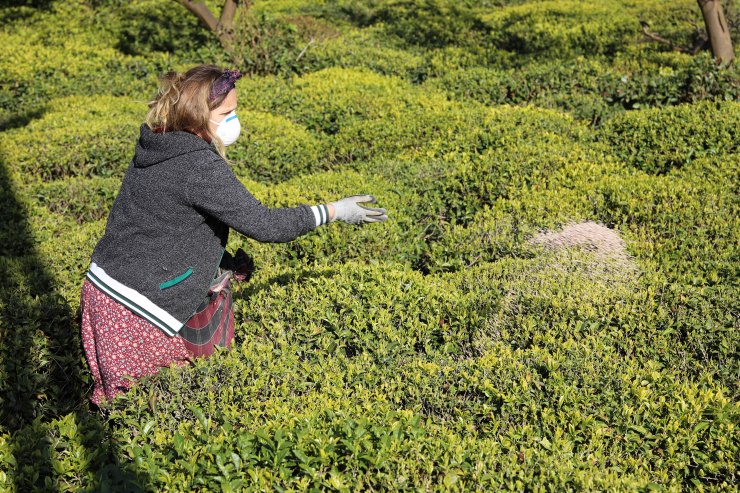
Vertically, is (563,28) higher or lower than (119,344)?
lower

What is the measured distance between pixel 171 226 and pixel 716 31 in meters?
7.87

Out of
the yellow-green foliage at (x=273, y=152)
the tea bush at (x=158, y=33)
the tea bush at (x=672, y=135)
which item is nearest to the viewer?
the tea bush at (x=672, y=135)

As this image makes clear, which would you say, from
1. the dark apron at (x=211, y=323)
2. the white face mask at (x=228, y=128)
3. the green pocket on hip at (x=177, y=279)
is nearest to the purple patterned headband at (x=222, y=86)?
the white face mask at (x=228, y=128)

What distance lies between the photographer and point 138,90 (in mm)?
9797

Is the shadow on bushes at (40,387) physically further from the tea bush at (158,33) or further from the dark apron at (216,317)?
the tea bush at (158,33)

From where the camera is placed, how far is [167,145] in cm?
299

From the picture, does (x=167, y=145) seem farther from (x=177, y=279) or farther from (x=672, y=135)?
(x=672, y=135)

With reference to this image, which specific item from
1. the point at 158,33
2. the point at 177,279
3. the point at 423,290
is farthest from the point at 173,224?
the point at 158,33

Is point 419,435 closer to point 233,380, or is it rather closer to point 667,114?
point 233,380

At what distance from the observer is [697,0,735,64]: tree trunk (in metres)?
8.59

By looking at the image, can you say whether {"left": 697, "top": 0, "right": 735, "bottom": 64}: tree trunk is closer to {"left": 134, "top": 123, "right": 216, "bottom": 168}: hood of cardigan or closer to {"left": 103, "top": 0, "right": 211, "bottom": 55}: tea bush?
{"left": 103, "top": 0, "right": 211, "bottom": 55}: tea bush

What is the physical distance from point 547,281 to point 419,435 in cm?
177

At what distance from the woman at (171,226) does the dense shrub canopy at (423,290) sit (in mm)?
260

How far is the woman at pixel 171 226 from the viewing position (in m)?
2.99
